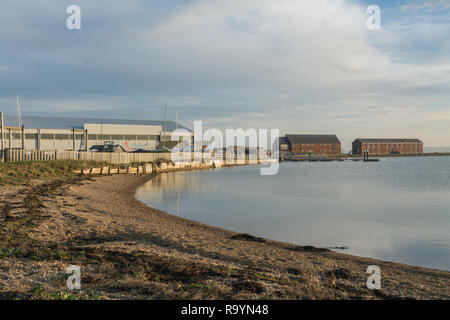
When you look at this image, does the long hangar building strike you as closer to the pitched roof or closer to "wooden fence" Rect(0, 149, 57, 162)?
"wooden fence" Rect(0, 149, 57, 162)

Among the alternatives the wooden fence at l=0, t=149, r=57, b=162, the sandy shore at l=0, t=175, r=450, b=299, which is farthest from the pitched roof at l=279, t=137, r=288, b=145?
the sandy shore at l=0, t=175, r=450, b=299

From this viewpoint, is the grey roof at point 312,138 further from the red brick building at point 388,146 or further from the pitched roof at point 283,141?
the red brick building at point 388,146

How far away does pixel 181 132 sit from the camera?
88812 mm

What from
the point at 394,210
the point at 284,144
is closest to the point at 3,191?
the point at 394,210

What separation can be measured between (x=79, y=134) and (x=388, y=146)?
139260 mm

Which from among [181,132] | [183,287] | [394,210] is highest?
[181,132]

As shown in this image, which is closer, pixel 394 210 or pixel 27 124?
pixel 394 210

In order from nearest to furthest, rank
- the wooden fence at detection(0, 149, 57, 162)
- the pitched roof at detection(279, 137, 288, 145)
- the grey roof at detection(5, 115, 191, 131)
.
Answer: the wooden fence at detection(0, 149, 57, 162) → the grey roof at detection(5, 115, 191, 131) → the pitched roof at detection(279, 137, 288, 145)

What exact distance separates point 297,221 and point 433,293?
13.1 meters

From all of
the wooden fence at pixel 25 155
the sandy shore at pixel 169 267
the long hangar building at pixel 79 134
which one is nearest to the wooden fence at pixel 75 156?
the wooden fence at pixel 25 155

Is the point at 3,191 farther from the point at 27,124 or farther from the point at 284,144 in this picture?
the point at 284,144

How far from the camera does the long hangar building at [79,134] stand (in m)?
67.5

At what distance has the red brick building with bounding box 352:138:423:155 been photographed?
16416 cm

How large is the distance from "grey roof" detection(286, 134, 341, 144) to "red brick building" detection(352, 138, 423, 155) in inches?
594
